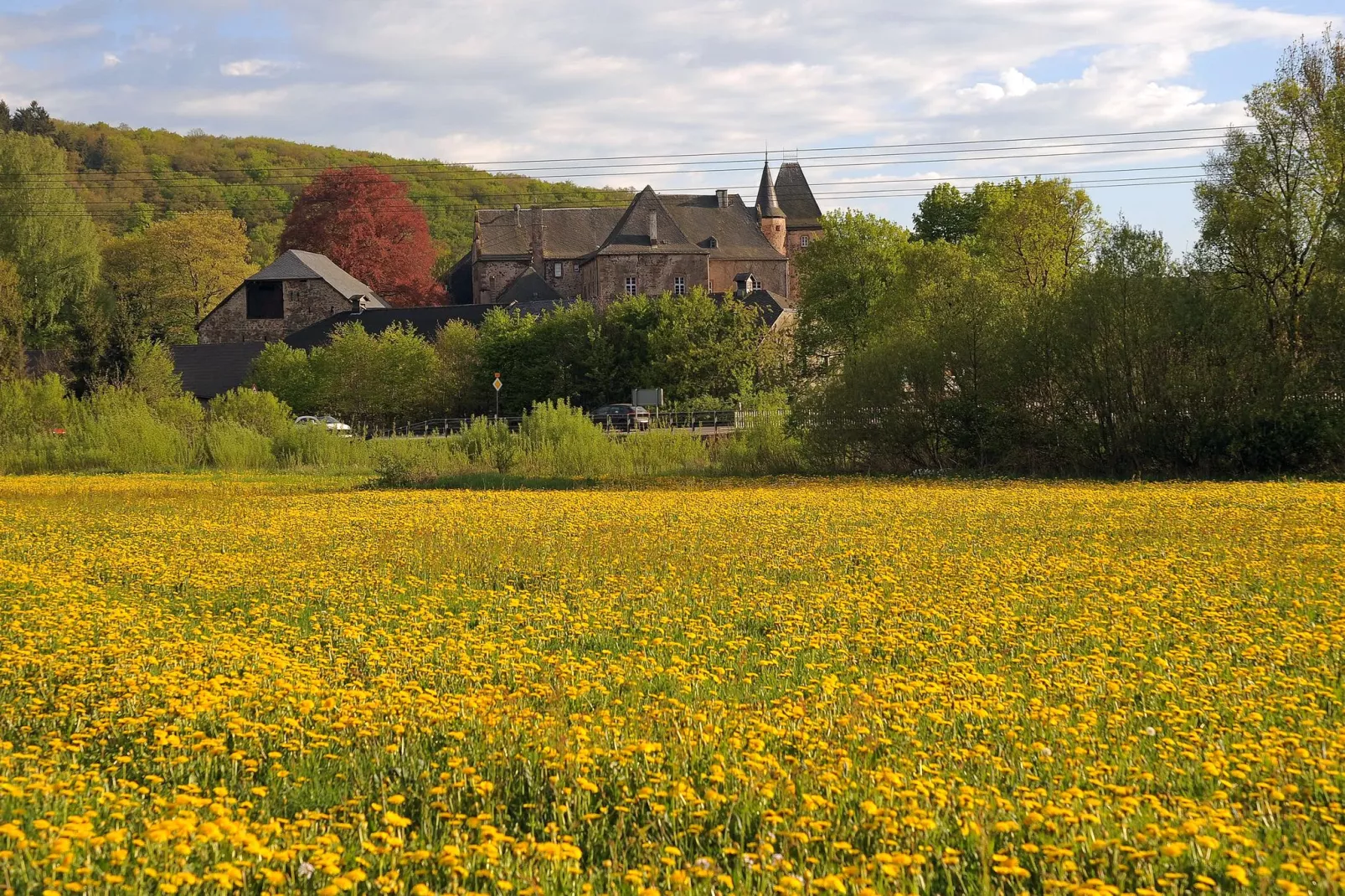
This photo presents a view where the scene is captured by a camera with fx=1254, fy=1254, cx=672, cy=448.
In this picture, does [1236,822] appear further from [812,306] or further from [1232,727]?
[812,306]

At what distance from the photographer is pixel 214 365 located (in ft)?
247

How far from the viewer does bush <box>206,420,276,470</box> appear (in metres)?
35.8

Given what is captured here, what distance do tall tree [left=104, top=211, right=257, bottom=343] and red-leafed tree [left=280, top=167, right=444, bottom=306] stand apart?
18.5 feet

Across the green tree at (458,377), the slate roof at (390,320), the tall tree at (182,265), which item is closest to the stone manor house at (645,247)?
the slate roof at (390,320)

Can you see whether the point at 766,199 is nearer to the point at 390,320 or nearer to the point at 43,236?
the point at 390,320

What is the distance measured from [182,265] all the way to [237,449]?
7549 cm

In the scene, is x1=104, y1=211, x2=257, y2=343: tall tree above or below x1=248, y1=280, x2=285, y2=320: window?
above

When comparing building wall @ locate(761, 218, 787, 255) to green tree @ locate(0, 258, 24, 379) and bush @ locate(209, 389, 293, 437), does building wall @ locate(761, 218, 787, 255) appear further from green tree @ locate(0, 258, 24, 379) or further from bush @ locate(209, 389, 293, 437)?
bush @ locate(209, 389, 293, 437)

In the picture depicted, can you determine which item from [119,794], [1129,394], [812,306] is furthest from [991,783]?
[812,306]

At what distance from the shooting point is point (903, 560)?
12625 mm

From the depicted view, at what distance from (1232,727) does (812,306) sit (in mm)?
63031

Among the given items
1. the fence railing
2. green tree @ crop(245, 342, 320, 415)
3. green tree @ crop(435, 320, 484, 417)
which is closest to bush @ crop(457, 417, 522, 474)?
the fence railing

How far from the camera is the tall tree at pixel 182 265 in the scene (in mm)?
102562

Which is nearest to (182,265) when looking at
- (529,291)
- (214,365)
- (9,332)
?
(529,291)
